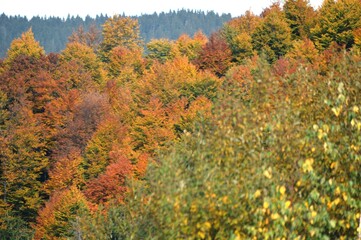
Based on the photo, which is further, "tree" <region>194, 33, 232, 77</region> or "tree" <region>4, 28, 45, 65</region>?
"tree" <region>4, 28, 45, 65</region>

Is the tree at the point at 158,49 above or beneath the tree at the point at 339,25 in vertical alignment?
beneath

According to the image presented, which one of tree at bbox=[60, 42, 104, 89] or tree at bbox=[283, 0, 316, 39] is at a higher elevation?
tree at bbox=[283, 0, 316, 39]

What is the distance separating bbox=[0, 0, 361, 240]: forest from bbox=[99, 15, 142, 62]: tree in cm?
29

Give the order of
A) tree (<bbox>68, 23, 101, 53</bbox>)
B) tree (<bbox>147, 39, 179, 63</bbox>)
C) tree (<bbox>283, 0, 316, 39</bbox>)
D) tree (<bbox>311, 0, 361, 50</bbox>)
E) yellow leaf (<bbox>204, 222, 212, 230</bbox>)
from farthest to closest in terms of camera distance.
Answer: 1. tree (<bbox>68, 23, 101, 53</bbox>)
2. tree (<bbox>147, 39, 179, 63</bbox>)
3. tree (<bbox>283, 0, 316, 39</bbox>)
4. tree (<bbox>311, 0, 361, 50</bbox>)
5. yellow leaf (<bbox>204, 222, 212, 230</bbox>)

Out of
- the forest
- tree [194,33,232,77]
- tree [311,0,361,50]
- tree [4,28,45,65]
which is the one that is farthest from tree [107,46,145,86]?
tree [311,0,361,50]

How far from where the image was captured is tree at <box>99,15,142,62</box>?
13475 cm

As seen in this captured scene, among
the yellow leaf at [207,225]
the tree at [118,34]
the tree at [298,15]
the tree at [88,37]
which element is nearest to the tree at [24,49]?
the tree at [118,34]

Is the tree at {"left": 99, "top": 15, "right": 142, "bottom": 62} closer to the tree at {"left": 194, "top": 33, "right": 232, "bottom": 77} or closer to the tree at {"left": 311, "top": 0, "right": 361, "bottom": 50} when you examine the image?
the tree at {"left": 194, "top": 33, "right": 232, "bottom": 77}

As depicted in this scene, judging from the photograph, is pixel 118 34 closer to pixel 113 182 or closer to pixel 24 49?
pixel 24 49

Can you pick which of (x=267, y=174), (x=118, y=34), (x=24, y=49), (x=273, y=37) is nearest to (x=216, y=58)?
(x=273, y=37)

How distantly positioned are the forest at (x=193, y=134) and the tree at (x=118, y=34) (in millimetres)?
294

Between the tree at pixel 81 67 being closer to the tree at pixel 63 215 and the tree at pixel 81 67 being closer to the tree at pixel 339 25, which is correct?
the tree at pixel 63 215

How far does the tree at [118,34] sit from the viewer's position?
5305 inches

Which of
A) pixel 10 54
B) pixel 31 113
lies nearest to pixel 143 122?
pixel 31 113
